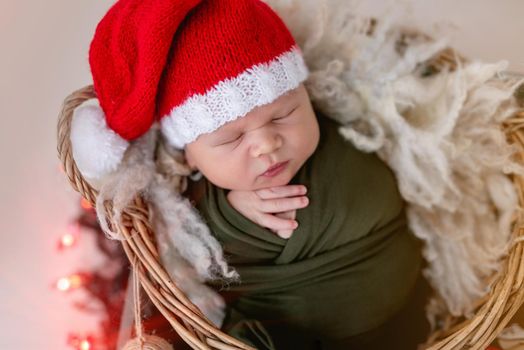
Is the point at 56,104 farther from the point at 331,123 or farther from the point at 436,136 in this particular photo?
the point at 436,136

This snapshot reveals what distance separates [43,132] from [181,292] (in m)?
0.60

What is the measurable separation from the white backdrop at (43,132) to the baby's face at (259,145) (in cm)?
35

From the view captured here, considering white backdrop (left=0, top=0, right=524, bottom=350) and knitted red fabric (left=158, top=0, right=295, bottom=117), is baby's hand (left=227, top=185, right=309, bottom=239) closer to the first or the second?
knitted red fabric (left=158, top=0, right=295, bottom=117)

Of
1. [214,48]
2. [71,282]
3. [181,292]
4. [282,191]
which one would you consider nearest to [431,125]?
[282,191]

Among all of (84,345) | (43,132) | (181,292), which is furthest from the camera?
(43,132)

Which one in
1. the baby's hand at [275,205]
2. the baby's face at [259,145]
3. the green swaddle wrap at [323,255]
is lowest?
the green swaddle wrap at [323,255]

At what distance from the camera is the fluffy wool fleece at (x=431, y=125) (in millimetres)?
975

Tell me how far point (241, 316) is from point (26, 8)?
2.65 ft

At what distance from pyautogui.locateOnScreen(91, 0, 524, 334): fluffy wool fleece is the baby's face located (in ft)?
0.31

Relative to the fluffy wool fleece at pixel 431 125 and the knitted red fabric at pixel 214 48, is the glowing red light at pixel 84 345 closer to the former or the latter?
the knitted red fabric at pixel 214 48

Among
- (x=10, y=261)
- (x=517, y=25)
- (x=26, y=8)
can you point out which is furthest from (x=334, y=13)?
(x=10, y=261)

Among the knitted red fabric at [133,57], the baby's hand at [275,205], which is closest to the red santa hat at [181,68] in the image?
the knitted red fabric at [133,57]

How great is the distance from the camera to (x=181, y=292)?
785mm

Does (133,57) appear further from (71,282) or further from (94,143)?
(71,282)
